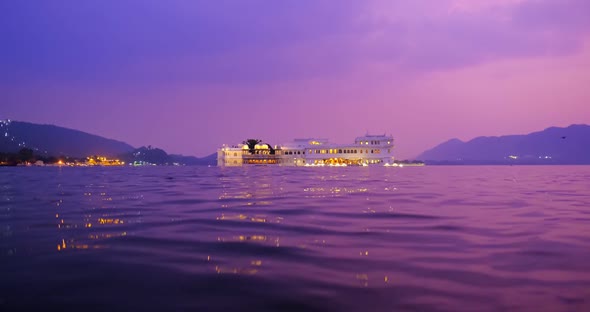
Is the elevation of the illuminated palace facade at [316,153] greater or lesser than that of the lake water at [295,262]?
greater

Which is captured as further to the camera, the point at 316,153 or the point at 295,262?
the point at 316,153

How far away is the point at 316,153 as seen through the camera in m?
148

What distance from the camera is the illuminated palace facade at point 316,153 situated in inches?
5554

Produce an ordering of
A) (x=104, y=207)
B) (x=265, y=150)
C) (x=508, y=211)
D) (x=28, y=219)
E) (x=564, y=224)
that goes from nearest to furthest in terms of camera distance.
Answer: (x=564, y=224), (x=28, y=219), (x=508, y=211), (x=104, y=207), (x=265, y=150)

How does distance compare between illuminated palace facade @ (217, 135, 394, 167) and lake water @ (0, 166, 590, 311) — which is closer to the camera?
lake water @ (0, 166, 590, 311)

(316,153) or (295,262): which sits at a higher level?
(316,153)

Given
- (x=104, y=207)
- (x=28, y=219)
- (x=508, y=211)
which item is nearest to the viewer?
(x=28, y=219)

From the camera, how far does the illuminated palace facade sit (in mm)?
141075

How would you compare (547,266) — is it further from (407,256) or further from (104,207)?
(104,207)

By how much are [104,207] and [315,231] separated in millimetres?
9061

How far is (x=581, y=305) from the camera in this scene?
4.78 metres

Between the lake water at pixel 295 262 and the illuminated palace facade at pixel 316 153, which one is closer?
the lake water at pixel 295 262

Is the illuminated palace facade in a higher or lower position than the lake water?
higher

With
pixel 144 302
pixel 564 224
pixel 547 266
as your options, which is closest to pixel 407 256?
pixel 547 266
